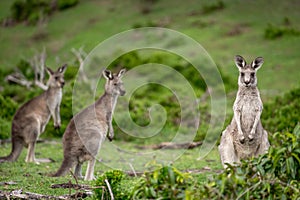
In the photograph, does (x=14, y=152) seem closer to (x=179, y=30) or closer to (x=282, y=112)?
(x=282, y=112)

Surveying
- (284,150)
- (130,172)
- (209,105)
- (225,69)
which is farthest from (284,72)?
(284,150)

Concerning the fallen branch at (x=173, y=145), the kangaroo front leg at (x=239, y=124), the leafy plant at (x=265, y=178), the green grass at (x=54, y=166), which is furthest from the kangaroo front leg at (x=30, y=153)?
the leafy plant at (x=265, y=178)

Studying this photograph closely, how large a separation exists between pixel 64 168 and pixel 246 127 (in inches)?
104

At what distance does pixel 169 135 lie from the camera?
41.0 ft

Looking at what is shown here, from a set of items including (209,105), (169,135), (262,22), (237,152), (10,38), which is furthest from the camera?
(10,38)

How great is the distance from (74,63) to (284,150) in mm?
13811

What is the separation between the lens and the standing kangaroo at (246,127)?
22.8 feet

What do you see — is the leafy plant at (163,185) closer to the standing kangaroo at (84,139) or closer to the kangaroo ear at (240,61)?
the kangaroo ear at (240,61)

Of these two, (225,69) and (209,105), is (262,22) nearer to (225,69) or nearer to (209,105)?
(225,69)

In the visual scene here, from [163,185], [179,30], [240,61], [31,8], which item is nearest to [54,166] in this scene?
[240,61]

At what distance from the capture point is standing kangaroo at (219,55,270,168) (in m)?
6.95

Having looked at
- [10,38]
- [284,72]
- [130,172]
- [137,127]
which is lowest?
[130,172]

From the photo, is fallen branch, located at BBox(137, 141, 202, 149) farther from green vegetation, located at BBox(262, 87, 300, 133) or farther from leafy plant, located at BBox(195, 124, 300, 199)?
leafy plant, located at BBox(195, 124, 300, 199)

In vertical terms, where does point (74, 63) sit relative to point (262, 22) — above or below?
below
